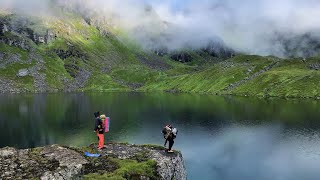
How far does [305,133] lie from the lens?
9825cm

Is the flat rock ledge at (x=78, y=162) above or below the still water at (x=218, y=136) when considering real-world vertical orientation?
above

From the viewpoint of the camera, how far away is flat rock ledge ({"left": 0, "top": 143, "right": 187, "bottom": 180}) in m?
36.1

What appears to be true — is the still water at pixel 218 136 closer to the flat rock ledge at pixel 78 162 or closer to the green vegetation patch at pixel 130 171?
the flat rock ledge at pixel 78 162

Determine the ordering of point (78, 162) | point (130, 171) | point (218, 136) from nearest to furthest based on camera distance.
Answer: point (130, 171)
point (78, 162)
point (218, 136)

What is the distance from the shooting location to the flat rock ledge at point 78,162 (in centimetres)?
3612

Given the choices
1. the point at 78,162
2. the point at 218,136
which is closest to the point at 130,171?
the point at 78,162

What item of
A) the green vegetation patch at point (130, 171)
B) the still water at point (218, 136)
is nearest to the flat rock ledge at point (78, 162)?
the green vegetation patch at point (130, 171)

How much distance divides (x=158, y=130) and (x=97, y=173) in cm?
6851

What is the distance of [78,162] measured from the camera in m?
39.2

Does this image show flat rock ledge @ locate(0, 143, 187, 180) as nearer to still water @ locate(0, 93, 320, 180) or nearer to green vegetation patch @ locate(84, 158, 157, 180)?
green vegetation patch @ locate(84, 158, 157, 180)

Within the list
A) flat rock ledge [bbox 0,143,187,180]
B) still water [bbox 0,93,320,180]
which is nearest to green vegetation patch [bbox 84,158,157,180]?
flat rock ledge [bbox 0,143,187,180]

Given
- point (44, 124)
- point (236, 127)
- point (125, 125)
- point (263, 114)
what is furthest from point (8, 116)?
point (263, 114)

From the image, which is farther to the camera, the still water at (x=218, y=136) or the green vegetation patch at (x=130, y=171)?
the still water at (x=218, y=136)

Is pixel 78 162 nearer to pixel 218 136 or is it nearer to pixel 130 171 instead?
pixel 130 171
